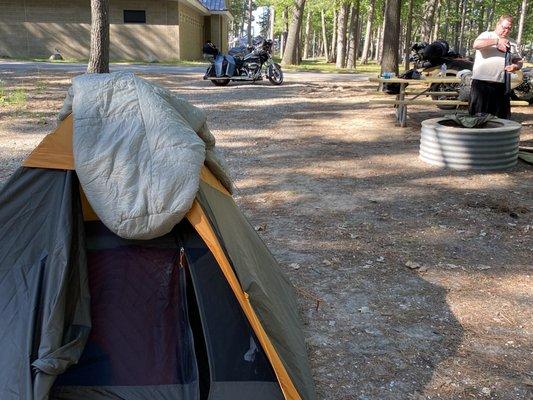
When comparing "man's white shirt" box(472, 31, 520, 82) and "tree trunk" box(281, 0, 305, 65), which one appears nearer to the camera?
"man's white shirt" box(472, 31, 520, 82)

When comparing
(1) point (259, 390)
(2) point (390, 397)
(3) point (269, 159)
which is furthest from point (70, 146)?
(3) point (269, 159)

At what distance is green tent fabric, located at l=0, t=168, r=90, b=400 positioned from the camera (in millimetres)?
2348

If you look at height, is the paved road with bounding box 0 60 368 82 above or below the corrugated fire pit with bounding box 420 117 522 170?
above

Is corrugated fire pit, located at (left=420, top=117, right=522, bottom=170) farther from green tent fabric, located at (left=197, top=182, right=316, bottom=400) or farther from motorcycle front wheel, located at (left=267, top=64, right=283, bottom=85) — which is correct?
motorcycle front wheel, located at (left=267, top=64, right=283, bottom=85)

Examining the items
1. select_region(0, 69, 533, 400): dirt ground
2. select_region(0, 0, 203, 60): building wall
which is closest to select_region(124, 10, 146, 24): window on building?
select_region(0, 0, 203, 60): building wall

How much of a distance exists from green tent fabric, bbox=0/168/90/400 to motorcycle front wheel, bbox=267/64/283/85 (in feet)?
46.8

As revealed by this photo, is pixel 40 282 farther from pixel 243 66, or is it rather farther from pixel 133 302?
pixel 243 66

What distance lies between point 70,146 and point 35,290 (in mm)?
686

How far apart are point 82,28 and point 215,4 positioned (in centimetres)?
985

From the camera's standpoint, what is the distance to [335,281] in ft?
13.4

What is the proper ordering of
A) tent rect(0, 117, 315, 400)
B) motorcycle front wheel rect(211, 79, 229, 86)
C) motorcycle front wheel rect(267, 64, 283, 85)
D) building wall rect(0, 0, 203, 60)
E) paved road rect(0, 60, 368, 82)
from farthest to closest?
building wall rect(0, 0, 203, 60) → paved road rect(0, 60, 368, 82) → motorcycle front wheel rect(267, 64, 283, 85) → motorcycle front wheel rect(211, 79, 229, 86) → tent rect(0, 117, 315, 400)

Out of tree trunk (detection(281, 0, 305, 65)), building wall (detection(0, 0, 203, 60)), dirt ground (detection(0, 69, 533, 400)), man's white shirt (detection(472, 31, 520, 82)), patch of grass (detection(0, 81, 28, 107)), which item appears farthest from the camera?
building wall (detection(0, 0, 203, 60))

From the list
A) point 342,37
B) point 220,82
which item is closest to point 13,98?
point 220,82

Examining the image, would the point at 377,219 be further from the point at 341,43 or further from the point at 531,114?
the point at 341,43
